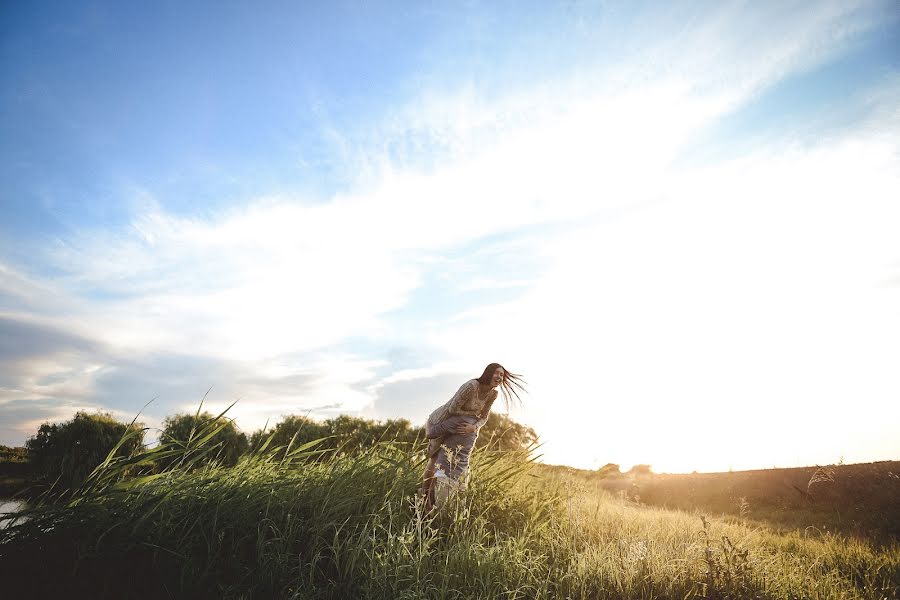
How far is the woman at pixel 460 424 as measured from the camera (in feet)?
16.5

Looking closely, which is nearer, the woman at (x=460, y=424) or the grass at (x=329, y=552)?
the grass at (x=329, y=552)

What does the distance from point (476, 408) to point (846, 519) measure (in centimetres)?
679

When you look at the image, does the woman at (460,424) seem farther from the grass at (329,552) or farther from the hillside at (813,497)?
the hillside at (813,497)

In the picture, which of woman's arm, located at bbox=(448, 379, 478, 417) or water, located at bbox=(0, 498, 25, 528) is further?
woman's arm, located at bbox=(448, 379, 478, 417)

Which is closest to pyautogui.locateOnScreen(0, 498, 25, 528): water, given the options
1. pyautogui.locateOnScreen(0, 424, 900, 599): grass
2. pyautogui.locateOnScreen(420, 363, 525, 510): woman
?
pyautogui.locateOnScreen(0, 424, 900, 599): grass

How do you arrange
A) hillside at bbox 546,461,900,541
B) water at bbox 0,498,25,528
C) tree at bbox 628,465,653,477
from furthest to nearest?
tree at bbox 628,465,653,477
hillside at bbox 546,461,900,541
water at bbox 0,498,25,528

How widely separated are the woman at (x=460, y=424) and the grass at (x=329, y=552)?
351 millimetres

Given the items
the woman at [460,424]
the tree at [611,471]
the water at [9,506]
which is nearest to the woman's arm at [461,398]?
the woman at [460,424]

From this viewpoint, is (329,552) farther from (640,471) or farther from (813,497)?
(640,471)

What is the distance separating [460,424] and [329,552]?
6.34 feet

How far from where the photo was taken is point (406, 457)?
5695 millimetres

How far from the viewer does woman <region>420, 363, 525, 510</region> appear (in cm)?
504

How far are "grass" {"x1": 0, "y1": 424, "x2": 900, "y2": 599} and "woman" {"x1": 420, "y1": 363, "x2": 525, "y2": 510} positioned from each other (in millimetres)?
351

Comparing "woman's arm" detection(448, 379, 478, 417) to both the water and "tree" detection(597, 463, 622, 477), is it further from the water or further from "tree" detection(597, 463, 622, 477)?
Answer: "tree" detection(597, 463, 622, 477)
